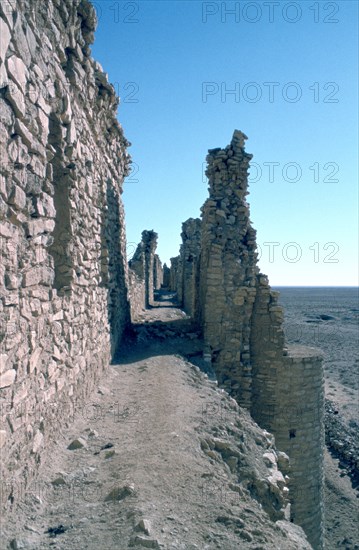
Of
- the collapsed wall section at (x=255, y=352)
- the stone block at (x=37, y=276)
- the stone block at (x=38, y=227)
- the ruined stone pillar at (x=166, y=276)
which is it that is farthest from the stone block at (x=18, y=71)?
the ruined stone pillar at (x=166, y=276)

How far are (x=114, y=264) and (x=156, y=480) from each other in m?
6.63

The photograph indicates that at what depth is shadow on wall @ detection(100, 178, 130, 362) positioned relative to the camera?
8328mm

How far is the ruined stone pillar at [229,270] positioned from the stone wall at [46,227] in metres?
3.43

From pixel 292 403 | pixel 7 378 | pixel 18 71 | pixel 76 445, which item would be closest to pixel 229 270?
pixel 292 403

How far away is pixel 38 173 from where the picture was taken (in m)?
4.22

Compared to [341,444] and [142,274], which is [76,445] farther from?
[142,274]

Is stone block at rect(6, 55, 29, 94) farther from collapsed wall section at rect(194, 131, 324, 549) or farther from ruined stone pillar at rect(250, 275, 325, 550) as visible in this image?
ruined stone pillar at rect(250, 275, 325, 550)

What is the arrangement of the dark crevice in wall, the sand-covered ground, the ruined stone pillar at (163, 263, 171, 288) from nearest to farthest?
the dark crevice in wall, the sand-covered ground, the ruined stone pillar at (163, 263, 171, 288)

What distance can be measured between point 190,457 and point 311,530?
730cm

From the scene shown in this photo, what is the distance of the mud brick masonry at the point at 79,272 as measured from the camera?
3545 mm

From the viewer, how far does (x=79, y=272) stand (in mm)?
5969

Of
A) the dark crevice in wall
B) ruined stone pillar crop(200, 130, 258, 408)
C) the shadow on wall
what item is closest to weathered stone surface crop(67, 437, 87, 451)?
the dark crevice in wall

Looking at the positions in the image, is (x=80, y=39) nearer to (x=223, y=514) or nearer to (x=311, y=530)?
(x=223, y=514)

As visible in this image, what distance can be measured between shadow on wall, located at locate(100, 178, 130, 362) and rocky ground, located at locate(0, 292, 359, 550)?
1.73m
